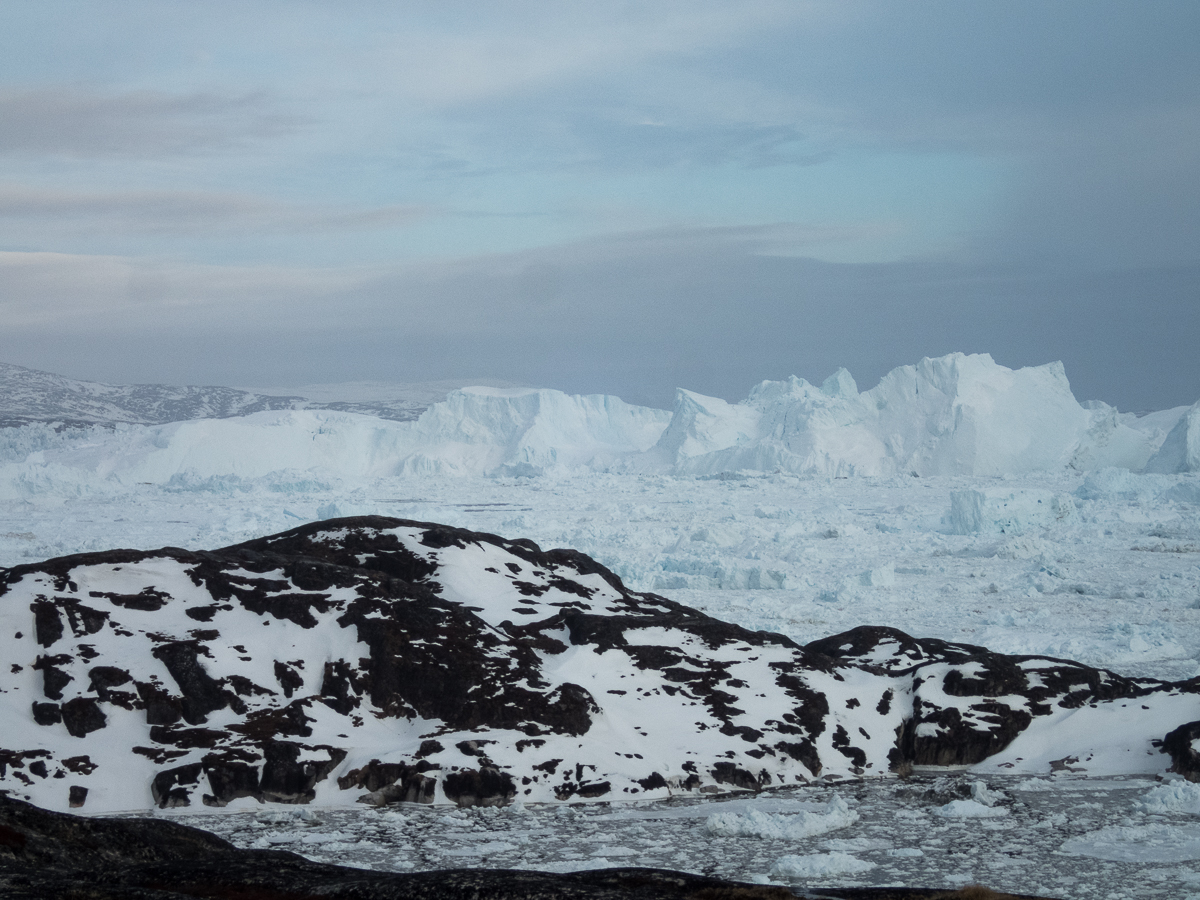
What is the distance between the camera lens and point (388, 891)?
12711 millimetres

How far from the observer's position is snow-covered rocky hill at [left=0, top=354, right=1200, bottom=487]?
8519cm

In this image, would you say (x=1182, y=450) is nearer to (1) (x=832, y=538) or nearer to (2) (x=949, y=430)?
(2) (x=949, y=430)

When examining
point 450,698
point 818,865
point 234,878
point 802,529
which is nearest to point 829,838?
point 818,865

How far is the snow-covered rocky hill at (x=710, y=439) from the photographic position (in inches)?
3354

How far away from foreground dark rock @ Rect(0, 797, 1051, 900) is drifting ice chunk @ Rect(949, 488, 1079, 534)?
146 feet

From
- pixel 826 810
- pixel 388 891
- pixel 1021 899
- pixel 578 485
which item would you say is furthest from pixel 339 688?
pixel 578 485

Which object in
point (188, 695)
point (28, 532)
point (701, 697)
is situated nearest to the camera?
point (188, 695)

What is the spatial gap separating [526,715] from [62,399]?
17943cm

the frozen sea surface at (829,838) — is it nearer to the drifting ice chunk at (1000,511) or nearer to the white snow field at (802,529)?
the white snow field at (802,529)

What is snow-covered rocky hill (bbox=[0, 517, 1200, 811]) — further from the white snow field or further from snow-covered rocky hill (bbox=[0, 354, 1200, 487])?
snow-covered rocky hill (bbox=[0, 354, 1200, 487])

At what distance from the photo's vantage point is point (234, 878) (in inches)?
508

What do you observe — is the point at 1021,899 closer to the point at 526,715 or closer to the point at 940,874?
the point at 940,874

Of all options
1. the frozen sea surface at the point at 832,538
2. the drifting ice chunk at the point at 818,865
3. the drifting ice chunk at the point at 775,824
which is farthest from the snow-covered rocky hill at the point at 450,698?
the frozen sea surface at the point at 832,538

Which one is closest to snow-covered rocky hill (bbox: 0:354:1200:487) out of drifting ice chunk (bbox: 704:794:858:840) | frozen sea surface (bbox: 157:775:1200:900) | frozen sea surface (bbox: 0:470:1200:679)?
frozen sea surface (bbox: 0:470:1200:679)
